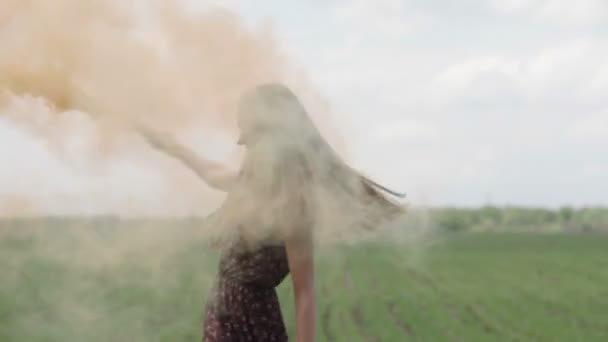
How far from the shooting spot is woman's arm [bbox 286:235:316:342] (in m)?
4.14

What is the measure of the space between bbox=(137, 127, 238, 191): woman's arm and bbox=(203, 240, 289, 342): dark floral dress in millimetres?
545

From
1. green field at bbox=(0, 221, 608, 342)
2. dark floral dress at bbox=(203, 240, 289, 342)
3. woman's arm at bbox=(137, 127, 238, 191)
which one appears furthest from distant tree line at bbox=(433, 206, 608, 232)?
dark floral dress at bbox=(203, 240, 289, 342)

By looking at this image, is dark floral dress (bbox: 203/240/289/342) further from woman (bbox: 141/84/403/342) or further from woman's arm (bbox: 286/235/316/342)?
woman's arm (bbox: 286/235/316/342)

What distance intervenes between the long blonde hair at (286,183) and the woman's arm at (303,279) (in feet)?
0.16

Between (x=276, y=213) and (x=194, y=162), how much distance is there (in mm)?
907

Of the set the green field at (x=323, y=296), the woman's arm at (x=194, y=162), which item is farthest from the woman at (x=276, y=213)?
the green field at (x=323, y=296)

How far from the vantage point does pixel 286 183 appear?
13.7ft

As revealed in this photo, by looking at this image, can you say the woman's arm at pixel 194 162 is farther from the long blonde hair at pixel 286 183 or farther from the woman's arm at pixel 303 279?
the woman's arm at pixel 303 279

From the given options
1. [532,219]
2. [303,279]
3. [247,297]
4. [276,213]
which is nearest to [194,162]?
[247,297]

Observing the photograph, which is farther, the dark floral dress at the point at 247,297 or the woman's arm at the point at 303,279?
the dark floral dress at the point at 247,297

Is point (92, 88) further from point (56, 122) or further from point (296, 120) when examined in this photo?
point (296, 120)

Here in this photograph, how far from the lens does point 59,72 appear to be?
5184 millimetres

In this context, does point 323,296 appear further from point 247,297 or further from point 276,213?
point 276,213

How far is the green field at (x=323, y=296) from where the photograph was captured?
607 inches
